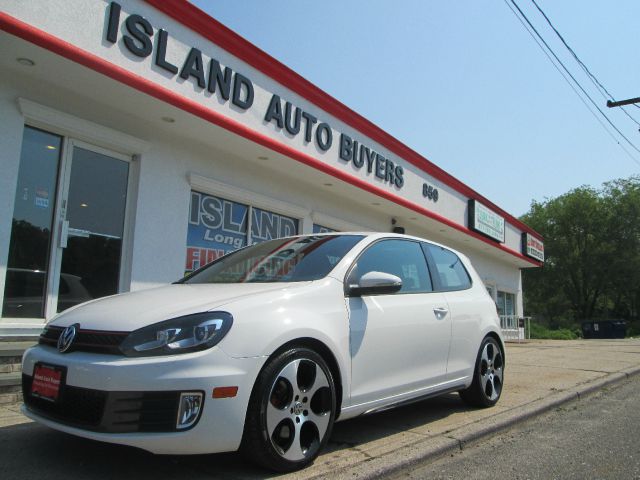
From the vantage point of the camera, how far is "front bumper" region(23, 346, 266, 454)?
2.64 meters

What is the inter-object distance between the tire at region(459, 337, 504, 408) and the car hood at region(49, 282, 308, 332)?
96.0 inches

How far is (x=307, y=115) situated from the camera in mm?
8891

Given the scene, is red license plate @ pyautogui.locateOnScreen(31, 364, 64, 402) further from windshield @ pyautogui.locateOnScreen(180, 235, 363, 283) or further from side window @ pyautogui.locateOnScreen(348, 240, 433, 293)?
side window @ pyautogui.locateOnScreen(348, 240, 433, 293)

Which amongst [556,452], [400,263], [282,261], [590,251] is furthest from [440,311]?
[590,251]

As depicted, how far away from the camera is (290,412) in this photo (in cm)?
308

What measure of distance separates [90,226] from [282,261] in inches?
150

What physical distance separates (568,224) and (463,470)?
50.1m

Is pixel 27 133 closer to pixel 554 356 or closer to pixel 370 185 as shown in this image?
pixel 370 185

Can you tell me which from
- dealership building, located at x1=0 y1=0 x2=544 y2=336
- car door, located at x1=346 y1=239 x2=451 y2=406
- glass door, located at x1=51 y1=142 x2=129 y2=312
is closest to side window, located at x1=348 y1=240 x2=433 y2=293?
car door, located at x1=346 y1=239 x2=451 y2=406

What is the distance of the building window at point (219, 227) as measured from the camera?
816 centimetres

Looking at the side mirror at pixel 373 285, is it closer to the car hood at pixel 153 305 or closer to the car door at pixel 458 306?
the car hood at pixel 153 305

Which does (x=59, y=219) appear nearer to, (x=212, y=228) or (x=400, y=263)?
(x=212, y=228)

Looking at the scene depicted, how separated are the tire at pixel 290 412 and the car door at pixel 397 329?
323 millimetres

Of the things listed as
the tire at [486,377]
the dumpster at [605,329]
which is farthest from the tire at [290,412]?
the dumpster at [605,329]
